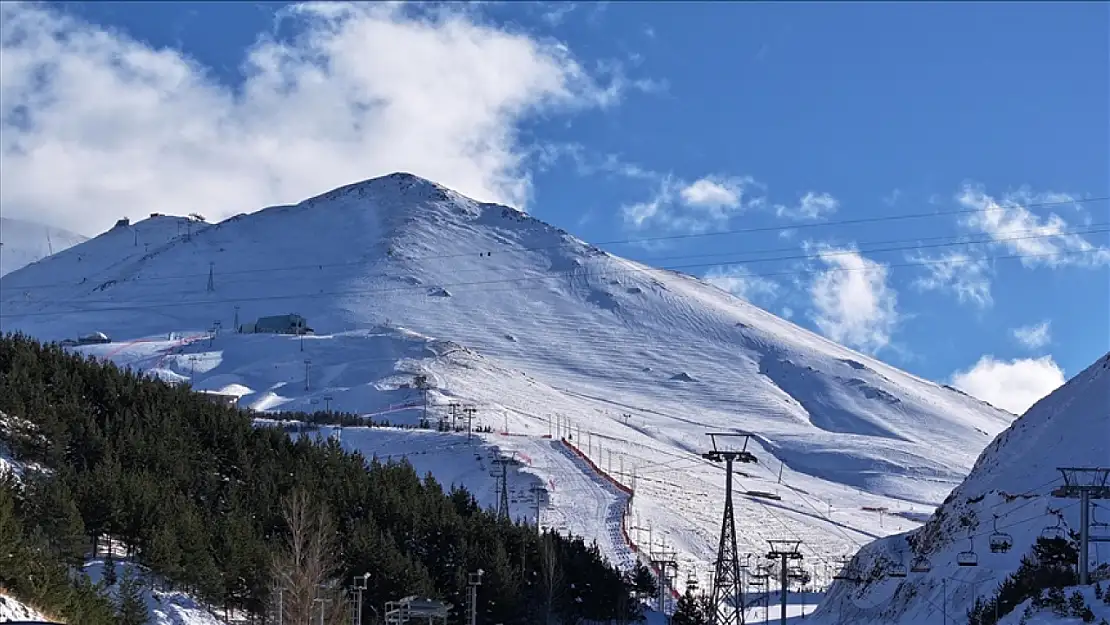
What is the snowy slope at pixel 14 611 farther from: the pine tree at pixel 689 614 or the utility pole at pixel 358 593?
the pine tree at pixel 689 614

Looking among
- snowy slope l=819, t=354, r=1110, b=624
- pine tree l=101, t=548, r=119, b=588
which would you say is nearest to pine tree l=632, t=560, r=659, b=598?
snowy slope l=819, t=354, r=1110, b=624

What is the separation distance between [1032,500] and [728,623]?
46.6ft

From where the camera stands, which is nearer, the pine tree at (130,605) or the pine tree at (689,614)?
the pine tree at (130,605)

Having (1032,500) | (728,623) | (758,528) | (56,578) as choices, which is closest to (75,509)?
(56,578)

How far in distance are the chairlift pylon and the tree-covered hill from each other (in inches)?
792

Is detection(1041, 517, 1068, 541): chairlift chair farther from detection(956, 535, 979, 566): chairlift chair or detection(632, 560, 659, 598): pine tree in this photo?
detection(632, 560, 659, 598): pine tree

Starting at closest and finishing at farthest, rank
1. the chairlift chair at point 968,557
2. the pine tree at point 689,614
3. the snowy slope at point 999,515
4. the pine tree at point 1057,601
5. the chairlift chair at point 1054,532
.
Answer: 1. the pine tree at point 1057,601
2. the chairlift chair at point 1054,532
3. the chairlift chair at point 968,557
4. the snowy slope at point 999,515
5. the pine tree at point 689,614

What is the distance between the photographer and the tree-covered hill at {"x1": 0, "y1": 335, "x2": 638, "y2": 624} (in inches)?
1929

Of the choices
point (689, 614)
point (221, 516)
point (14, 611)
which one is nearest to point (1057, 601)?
point (14, 611)

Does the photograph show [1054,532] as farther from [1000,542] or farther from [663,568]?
[663,568]

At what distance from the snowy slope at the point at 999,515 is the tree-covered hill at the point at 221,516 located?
13467mm

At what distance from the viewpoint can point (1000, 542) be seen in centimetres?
5856

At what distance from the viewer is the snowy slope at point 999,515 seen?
60.5 meters

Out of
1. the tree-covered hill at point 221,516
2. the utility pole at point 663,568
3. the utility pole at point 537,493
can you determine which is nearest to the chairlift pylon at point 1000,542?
the tree-covered hill at point 221,516
